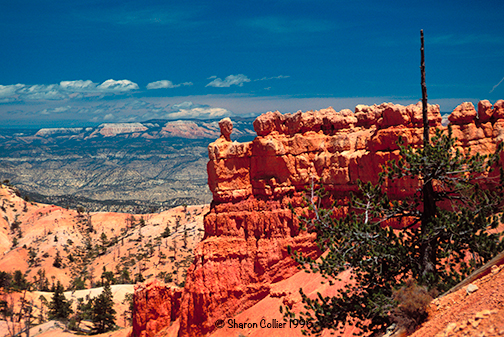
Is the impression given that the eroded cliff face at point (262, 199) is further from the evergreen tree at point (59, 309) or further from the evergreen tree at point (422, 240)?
the evergreen tree at point (59, 309)

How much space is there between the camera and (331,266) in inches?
647

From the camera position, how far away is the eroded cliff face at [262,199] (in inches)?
1244

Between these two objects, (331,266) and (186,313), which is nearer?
(331,266)

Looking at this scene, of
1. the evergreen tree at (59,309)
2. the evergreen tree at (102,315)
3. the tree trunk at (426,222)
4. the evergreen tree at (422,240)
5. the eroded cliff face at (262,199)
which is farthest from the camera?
the evergreen tree at (59,309)

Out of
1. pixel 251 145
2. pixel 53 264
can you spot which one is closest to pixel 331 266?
pixel 251 145

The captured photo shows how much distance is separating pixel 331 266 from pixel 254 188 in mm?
17026

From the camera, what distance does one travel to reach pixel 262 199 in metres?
32.8

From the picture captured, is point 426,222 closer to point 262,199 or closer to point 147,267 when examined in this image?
point 262,199

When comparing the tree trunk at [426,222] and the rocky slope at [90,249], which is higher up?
the tree trunk at [426,222]

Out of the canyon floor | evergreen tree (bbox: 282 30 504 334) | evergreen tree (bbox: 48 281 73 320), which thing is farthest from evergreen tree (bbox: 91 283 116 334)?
evergreen tree (bbox: 282 30 504 334)

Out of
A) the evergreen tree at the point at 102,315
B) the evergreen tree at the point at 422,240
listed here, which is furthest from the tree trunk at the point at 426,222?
the evergreen tree at the point at 102,315

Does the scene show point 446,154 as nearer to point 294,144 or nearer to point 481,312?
point 481,312

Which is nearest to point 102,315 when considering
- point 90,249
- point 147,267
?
point 147,267

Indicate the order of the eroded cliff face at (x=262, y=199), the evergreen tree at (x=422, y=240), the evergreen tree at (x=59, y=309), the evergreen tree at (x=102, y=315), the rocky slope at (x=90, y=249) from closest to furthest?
the evergreen tree at (x=422, y=240)
the eroded cliff face at (x=262, y=199)
the evergreen tree at (x=102, y=315)
the evergreen tree at (x=59, y=309)
the rocky slope at (x=90, y=249)
